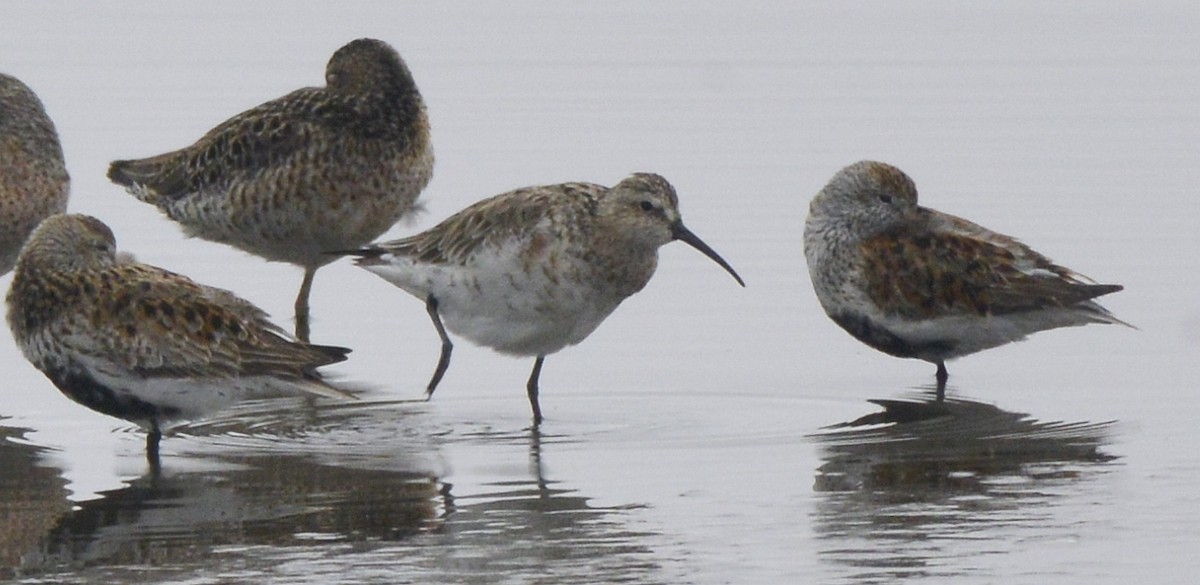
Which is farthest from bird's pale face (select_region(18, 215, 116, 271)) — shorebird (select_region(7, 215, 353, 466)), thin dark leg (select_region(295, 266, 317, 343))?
thin dark leg (select_region(295, 266, 317, 343))

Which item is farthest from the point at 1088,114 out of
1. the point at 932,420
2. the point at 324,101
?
the point at 932,420

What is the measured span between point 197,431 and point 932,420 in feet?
10.5

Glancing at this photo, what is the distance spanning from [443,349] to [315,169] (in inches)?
84.2

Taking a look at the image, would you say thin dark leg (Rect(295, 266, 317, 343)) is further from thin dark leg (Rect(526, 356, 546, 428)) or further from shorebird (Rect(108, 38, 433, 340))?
thin dark leg (Rect(526, 356, 546, 428))

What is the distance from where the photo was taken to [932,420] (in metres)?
10.8

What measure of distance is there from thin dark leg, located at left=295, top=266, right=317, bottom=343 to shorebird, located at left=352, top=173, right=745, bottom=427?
1.99 meters

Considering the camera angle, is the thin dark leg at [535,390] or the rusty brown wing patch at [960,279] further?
the rusty brown wing patch at [960,279]

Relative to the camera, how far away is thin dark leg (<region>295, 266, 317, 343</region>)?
13352 mm

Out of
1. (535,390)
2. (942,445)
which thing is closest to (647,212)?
(535,390)

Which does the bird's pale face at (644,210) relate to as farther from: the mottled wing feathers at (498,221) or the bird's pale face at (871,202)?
the bird's pale face at (871,202)

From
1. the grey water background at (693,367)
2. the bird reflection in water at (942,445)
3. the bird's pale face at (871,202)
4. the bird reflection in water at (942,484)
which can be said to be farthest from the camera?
the bird's pale face at (871,202)

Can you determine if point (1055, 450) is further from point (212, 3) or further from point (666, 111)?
point (212, 3)

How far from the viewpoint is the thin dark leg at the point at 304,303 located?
13.4m

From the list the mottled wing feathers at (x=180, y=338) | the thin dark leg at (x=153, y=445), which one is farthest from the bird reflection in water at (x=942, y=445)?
the thin dark leg at (x=153, y=445)
